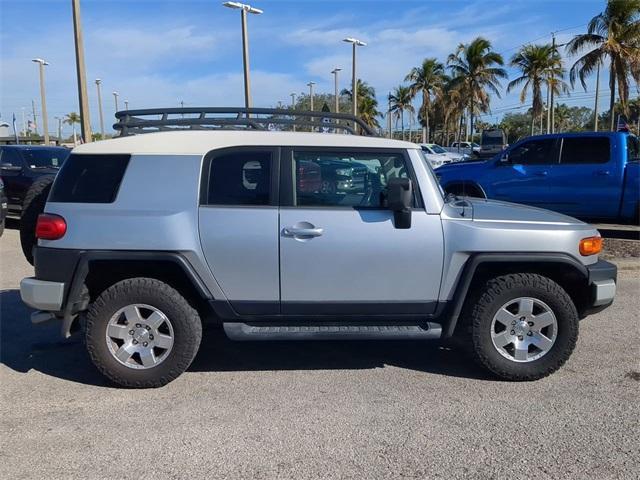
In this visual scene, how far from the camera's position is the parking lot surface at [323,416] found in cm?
321

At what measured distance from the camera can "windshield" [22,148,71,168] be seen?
1266 cm

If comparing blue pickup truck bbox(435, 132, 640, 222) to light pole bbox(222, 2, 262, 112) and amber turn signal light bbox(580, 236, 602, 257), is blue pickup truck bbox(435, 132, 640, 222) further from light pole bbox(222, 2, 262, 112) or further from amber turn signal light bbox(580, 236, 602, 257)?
light pole bbox(222, 2, 262, 112)

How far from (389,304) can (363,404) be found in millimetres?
755

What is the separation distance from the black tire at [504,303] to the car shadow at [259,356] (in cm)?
20

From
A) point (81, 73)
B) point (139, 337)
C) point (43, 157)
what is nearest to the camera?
point (139, 337)

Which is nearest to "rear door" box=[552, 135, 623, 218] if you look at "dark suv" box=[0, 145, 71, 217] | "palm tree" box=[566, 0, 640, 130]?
"dark suv" box=[0, 145, 71, 217]

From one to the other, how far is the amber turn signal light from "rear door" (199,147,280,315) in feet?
7.50

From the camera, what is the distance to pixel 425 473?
3.11 meters

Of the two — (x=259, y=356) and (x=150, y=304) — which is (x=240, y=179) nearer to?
(x=150, y=304)

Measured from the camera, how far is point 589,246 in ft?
14.4

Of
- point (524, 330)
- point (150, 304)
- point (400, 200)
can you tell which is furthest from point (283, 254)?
point (524, 330)

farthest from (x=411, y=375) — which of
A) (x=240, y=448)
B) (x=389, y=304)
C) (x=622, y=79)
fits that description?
(x=622, y=79)

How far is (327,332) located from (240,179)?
1.29 meters

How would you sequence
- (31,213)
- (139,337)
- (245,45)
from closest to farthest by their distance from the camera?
(139,337)
(31,213)
(245,45)
